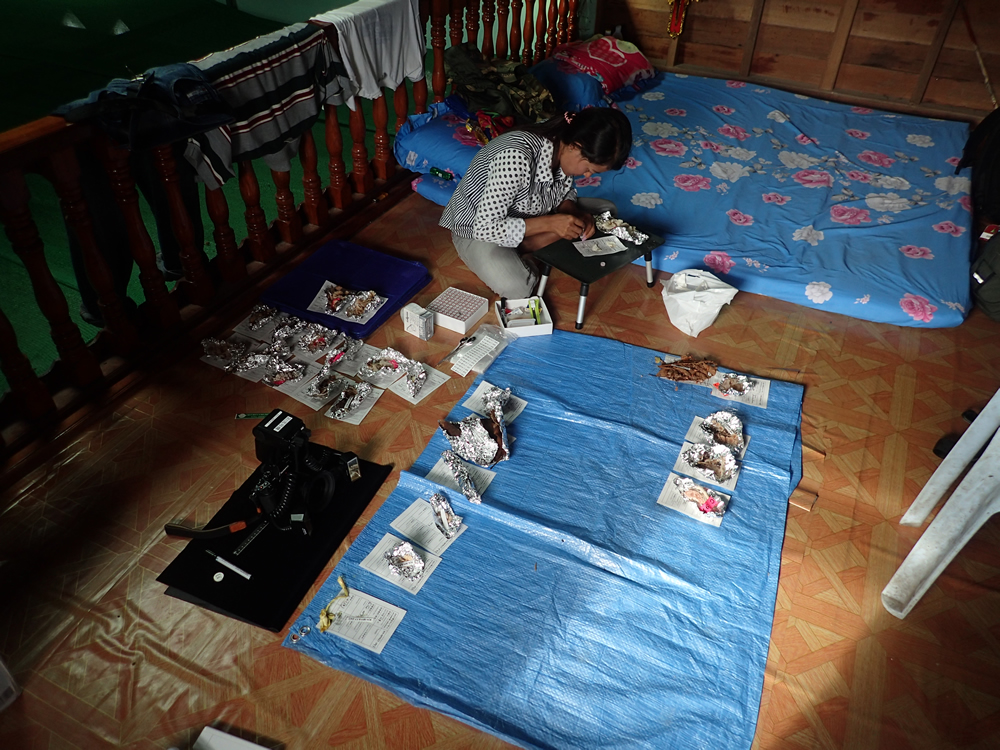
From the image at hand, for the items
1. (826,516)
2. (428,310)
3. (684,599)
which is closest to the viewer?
(684,599)

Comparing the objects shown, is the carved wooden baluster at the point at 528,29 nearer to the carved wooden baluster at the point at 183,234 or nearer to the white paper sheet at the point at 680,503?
the carved wooden baluster at the point at 183,234

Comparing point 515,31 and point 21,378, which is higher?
point 515,31

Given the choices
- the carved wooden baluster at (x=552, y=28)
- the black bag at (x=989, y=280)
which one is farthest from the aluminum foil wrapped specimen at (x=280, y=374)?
the carved wooden baluster at (x=552, y=28)

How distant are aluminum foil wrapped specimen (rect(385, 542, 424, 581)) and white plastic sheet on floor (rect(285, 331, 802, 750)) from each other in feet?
0.16

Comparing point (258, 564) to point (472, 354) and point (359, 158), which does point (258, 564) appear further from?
point (359, 158)

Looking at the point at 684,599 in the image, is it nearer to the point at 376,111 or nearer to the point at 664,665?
the point at 664,665

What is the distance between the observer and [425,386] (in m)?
2.59

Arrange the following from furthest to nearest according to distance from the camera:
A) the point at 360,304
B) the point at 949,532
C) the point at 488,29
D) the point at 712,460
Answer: the point at 488,29 < the point at 360,304 < the point at 712,460 < the point at 949,532

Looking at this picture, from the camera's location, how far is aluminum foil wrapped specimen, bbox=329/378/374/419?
2465 mm

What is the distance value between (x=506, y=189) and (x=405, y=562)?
1546mm

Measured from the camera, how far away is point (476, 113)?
12.2ft

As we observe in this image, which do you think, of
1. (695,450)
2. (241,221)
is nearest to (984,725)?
(695,450)

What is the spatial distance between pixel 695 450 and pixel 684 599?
570mm

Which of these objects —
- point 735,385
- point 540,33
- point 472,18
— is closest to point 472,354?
point 735,385
